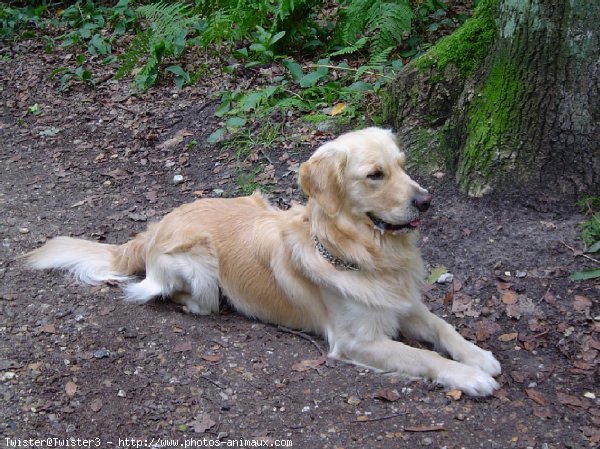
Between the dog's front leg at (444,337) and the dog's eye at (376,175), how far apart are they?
0.83 metres

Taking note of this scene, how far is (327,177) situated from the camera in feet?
11.8

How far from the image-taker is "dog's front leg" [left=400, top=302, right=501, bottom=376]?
3.56m

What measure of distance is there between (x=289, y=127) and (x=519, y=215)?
2618mm

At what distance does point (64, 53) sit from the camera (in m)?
9.10

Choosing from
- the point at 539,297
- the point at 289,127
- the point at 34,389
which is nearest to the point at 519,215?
the point at 539,297

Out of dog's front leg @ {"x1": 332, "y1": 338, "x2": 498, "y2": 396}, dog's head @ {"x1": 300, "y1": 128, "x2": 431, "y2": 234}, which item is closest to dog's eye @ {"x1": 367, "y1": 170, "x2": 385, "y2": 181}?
dog's head @ {"x1": 300, "y1": 128, "x2": 431, "y2": 234}

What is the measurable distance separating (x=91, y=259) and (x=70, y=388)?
1348 mm

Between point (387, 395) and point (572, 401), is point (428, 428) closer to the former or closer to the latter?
point (387, 395)

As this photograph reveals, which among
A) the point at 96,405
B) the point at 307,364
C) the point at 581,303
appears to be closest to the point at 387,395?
the point at 307,364

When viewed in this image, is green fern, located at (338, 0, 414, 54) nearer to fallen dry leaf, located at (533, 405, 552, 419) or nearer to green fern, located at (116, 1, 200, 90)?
green fern, located at (116, 1, 200, 90)

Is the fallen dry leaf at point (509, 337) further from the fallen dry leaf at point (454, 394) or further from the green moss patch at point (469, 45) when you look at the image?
the green moss patch at point (469, 45)

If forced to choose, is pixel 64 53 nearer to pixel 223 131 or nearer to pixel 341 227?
pixel 223 131

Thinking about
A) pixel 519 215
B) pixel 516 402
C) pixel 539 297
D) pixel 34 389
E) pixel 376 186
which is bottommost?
pixel 34 389

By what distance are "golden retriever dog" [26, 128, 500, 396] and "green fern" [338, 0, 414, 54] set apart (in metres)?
2.82
